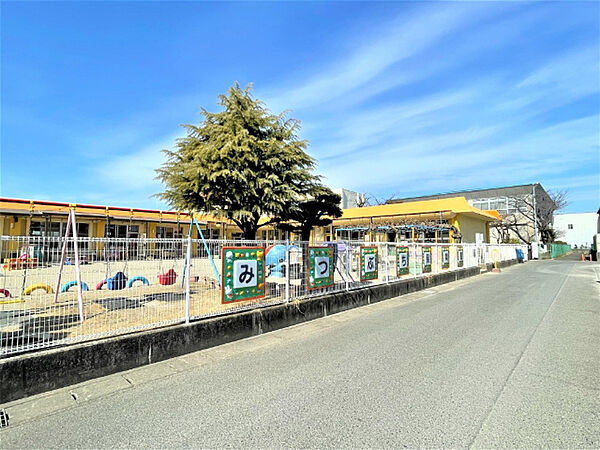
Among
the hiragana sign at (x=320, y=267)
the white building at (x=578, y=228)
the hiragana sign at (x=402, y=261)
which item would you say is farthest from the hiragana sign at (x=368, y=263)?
the white building at (x=578, y=228)

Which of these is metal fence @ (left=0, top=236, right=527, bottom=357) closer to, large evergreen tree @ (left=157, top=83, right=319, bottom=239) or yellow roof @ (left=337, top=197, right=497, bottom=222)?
large evergreen tree @ (left=157, top=83, right=319, bottom=239)

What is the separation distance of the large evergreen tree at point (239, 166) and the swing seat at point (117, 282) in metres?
3.12

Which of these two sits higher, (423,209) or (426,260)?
(423,209)

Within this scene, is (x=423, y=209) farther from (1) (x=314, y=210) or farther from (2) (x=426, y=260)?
(1) (x=314, y=210)

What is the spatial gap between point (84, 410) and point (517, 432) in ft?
14.3

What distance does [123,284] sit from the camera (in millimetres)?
6645

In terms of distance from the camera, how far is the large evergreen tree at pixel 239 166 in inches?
345

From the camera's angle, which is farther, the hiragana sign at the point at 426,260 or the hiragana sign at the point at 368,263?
the hiragana sign at the point at 426,260

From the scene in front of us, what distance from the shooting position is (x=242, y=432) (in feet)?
10.5

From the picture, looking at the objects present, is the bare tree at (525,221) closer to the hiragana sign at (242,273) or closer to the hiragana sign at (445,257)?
the hiragana sign at (445,257)

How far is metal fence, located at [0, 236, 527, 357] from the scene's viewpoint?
475 cm

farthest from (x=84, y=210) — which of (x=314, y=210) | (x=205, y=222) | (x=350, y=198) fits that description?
(x=350, y=198)

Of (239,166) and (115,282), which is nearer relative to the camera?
(115,282)

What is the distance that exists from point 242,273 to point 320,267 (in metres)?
2.45
